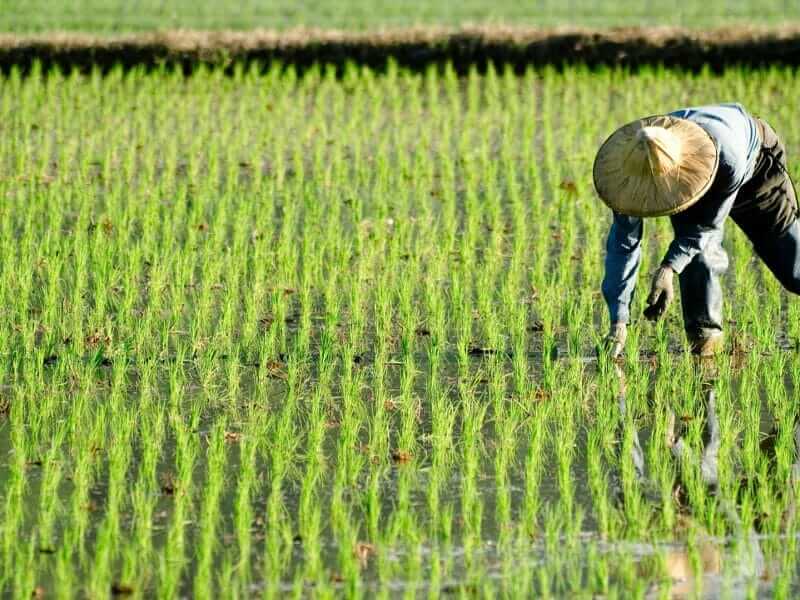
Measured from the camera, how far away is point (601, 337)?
616 centimetres

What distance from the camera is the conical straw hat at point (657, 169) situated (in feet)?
16.2

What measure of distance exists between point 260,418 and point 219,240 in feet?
7.80

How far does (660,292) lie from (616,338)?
1.30ft

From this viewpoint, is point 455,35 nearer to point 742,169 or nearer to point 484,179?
point 484,179

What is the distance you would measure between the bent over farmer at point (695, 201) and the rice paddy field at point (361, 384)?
21cm

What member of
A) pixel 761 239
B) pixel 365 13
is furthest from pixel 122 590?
pixel 365 13

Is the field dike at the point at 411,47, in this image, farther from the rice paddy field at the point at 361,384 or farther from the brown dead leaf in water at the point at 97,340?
the brown dead leaf in water at the point at 97,340

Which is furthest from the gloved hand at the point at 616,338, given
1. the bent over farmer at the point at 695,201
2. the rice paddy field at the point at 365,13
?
the rice paddy field at the point at 365,13

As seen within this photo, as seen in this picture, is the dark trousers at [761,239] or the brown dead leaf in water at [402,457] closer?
the brown dead leaf in water at [402,457]

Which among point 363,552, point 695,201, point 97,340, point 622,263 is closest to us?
point 363,552

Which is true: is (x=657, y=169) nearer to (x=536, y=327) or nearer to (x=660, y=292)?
(x=660, y=292)

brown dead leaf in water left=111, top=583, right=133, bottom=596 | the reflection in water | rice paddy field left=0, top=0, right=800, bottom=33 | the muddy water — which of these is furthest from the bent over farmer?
rice paddy field left=0, top=0, right=800, bottom=33

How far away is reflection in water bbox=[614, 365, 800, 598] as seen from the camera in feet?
12.9

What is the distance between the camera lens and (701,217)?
5391mm
